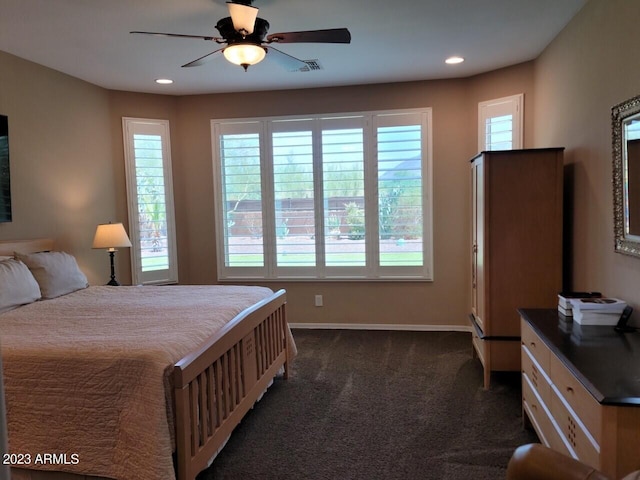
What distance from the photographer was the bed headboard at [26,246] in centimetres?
344

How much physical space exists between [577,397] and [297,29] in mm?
2862

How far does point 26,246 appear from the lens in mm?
3619

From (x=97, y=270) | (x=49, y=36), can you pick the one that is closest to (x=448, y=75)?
(x=49, y=36)

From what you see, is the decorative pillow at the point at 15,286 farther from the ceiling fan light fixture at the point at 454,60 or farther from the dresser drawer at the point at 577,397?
the ceiling fan light fixture at the point at 454,60

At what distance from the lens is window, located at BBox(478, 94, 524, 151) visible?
13.7 ft

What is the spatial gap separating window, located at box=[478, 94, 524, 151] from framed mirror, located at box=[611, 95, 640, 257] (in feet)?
5.77

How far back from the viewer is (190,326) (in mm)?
2523

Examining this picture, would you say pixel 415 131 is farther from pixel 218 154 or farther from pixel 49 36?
pixel 49 36

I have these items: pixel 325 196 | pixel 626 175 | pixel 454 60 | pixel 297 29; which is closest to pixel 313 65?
pixel 297 29

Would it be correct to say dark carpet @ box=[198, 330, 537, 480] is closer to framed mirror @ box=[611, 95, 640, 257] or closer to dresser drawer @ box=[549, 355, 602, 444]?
dresser drawer @ box=[549, 355, 602, 444]

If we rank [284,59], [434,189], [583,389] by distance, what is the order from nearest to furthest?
[583,389], [284,59], [434,189]

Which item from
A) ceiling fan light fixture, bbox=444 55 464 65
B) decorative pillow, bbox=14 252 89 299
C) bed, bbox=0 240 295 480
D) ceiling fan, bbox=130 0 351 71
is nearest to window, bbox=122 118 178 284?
decorative pillow, bbox=14 252 89 299

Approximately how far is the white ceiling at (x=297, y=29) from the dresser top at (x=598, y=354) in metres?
2.01

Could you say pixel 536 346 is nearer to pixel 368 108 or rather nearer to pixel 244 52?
pixel 244 52
